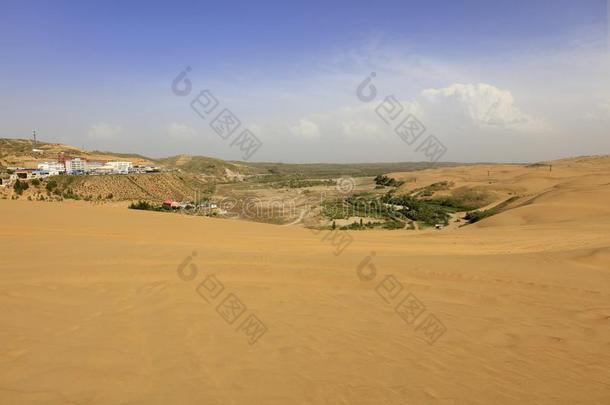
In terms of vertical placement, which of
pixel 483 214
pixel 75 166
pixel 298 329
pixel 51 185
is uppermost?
pixel 75 166

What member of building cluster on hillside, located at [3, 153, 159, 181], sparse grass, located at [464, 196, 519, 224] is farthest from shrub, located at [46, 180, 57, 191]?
sparse grass, located at [464, 196, 519, 224]

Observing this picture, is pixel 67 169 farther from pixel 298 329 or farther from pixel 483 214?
pixel 298 329

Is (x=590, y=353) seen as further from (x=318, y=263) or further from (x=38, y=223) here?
(x=38, y=223)

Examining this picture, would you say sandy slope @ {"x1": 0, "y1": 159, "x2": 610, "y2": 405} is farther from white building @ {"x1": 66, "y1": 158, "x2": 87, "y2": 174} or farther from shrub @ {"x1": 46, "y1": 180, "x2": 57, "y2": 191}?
white building @ {"x1": 66, "y1": 158, "x2": 87, "y2": 174}

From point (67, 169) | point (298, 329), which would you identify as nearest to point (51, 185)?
point (67, 169)

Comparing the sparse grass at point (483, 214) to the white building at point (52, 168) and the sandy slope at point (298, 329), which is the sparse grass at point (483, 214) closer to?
the sandy slope at point (298, 329)

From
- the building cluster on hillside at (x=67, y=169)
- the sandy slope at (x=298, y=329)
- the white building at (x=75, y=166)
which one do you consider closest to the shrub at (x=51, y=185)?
the building cluster on hillside at (x=67, y=169)

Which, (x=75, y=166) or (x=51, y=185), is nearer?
(x=51, y=185)

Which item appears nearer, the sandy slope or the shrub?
the sandy slope

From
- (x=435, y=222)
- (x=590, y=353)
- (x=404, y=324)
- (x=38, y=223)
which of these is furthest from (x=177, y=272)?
(x=435, y=222)
